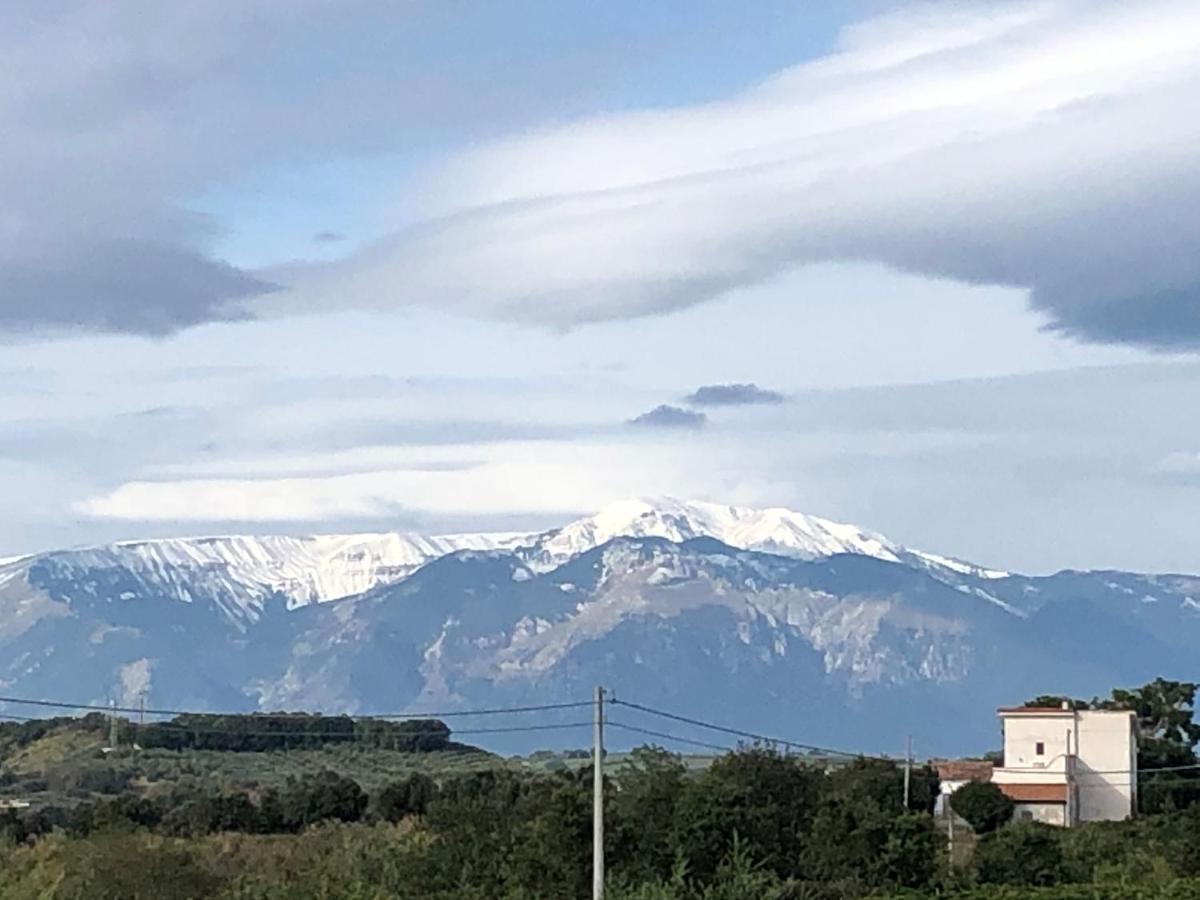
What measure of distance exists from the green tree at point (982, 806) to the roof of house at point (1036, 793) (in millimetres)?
3013

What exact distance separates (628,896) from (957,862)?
18.6 m

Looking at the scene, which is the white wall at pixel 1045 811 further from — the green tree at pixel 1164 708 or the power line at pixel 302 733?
the power line at pixel 302 733

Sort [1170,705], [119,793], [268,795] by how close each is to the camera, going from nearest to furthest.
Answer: [268,795]
[119,793]
[1170,705]

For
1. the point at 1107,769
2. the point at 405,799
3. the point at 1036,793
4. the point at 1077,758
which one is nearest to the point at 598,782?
the point at 405,799

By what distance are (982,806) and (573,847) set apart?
3025 cm

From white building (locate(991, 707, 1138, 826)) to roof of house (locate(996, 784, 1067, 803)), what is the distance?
0.16 feet

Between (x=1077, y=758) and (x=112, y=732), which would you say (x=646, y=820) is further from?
(x=1077, y=758)

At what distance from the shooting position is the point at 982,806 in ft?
237

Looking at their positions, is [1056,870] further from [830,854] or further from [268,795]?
[268,795]

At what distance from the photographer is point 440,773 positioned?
253 feet

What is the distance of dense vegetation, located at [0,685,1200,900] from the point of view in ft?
143

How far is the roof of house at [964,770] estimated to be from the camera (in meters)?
84.1

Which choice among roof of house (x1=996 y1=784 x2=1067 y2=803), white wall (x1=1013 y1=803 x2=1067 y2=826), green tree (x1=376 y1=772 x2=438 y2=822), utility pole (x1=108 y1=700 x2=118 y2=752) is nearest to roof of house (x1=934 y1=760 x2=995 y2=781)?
roof of house (x1=996 y1=784 x2=1067 y2=803)

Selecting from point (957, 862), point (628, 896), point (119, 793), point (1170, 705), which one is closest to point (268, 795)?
point (119, 793)
